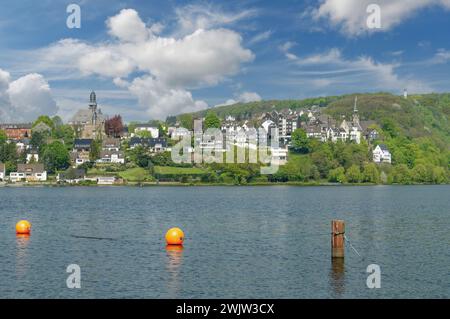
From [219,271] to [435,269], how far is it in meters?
16.3

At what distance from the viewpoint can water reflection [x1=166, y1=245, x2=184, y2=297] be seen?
126 feet

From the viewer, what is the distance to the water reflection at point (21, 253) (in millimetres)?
43812

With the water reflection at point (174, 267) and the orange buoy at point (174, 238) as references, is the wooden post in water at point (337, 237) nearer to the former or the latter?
the water reflection at point (174, 267)

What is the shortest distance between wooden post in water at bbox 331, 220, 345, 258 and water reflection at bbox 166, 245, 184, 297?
1217cm

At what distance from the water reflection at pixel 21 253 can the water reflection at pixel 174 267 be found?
1053 centimetres

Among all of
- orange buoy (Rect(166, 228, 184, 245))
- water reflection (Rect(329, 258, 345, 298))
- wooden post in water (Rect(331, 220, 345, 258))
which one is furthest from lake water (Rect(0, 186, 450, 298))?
wooden post in water (Rect(331, 220, 345, 258))

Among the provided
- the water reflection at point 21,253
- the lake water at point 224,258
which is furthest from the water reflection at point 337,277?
the water reflection at point 21,253

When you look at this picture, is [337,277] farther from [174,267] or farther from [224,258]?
[174,267]

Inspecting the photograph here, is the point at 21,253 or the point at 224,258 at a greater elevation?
the point at 21,253

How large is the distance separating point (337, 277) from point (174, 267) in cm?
1208

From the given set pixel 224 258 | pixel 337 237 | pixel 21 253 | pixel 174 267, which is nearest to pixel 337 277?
pixel 337 237

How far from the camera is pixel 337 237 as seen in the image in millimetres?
47219

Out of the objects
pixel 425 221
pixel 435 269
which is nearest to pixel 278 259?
pixel 435 269

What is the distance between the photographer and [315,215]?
91.1m
